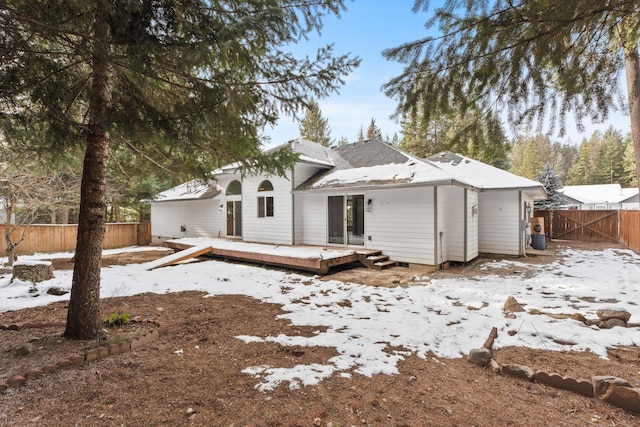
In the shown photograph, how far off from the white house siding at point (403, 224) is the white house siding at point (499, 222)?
13.6ft

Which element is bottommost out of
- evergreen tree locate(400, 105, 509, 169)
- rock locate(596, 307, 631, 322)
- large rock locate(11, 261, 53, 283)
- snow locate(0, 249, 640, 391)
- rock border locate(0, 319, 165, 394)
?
snow locate(0, 249, 640, 391)

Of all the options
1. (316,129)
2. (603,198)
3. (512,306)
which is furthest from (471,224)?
(603,198)

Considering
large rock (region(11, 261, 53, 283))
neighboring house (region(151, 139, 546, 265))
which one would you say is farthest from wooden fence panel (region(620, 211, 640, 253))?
large rock (region(11, 261, 53, 283))

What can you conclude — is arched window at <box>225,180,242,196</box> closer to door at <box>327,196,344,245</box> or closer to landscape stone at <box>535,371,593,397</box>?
door at <box>327,196,344,245</box>

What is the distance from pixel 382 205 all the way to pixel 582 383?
6.83m

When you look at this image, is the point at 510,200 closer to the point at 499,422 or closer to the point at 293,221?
the point at 293,221

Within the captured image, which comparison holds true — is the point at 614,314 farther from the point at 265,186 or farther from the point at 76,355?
the point at 265,186

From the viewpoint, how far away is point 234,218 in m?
13.5

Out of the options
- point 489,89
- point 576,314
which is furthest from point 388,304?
point 489,89

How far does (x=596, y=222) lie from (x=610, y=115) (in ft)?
57.8

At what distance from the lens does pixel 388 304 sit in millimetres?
5312

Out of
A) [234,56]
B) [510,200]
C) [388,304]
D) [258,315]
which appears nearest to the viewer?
[234,56]

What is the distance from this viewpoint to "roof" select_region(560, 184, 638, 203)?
2872 centimetres

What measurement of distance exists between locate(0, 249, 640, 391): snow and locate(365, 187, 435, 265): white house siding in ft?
4.89
